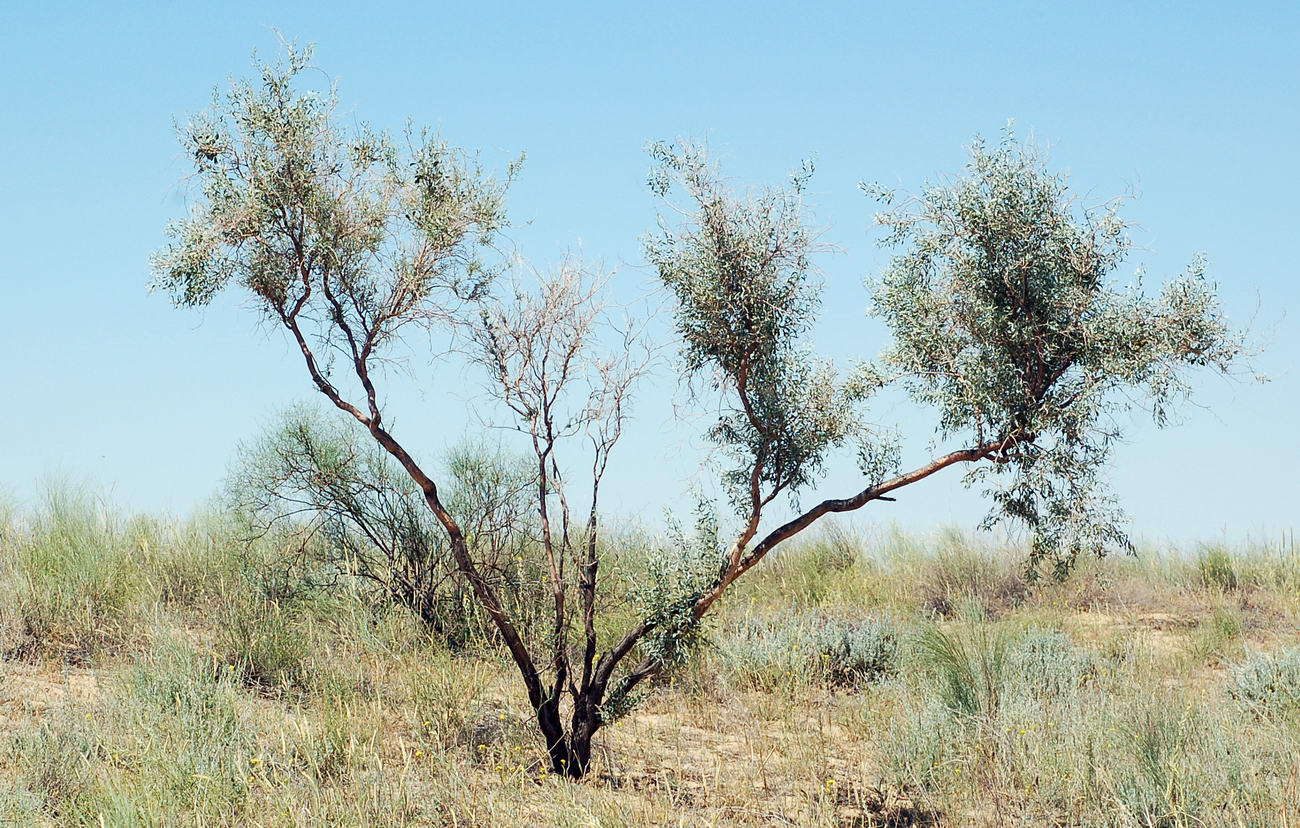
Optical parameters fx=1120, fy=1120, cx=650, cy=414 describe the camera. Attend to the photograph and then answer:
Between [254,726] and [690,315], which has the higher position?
[690,315]

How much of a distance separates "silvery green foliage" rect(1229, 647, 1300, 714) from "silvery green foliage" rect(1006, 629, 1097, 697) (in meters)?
1.32

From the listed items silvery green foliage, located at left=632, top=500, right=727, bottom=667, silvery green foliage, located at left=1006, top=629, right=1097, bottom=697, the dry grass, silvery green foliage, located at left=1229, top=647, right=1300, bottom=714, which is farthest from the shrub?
silvery green foliage, located at left=1229, top=647, right=1300, bottom=714

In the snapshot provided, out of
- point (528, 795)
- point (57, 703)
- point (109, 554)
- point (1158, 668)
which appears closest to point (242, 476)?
point (109, 554)

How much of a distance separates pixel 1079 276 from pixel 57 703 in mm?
8539

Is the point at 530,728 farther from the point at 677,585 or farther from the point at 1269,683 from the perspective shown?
the point at 1269,683

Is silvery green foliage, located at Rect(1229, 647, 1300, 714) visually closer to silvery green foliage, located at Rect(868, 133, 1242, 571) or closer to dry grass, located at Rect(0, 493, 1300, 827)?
dry grass, located at Rect(0, 493, 1300, 827)

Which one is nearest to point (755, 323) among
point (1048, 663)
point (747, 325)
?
point (747, 325)

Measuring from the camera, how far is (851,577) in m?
16.2

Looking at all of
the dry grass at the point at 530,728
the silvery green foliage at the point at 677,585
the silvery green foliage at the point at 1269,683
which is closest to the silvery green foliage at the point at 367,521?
the dry grass at the point at 530,728

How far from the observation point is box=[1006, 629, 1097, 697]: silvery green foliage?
980cm

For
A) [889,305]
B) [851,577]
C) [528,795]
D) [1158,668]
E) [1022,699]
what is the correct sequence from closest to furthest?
[528,795]
[889,305]
[1022,699]
[1158,668]
[851,577]

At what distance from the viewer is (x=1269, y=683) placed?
10438mm

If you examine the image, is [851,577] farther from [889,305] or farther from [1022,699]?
[889,305]

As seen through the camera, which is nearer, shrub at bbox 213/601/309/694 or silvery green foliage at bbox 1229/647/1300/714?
silvery green foliage at bbox 1229/647/1300/714
